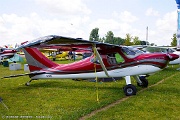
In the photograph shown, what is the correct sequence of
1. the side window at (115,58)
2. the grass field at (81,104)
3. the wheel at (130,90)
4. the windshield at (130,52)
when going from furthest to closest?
the side window at (115,58), the windshield at (130,52), the wheel at (130,90), the grass field at (81,104)

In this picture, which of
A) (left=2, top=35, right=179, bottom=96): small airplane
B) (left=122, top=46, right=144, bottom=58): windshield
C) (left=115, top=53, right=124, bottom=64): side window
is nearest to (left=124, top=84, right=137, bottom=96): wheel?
(left=2, top=35, right=179, bottom=96): small airplane

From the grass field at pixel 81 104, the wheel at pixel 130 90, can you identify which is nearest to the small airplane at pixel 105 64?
the wheel at pixel 130 90

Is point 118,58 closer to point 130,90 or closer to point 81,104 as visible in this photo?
point 130,90

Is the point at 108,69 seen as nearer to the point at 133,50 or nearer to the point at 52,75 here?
the point at 133,50

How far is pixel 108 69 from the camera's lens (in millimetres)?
10500

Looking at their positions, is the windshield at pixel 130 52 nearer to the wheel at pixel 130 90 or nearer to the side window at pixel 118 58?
the side window at pixel 118 58

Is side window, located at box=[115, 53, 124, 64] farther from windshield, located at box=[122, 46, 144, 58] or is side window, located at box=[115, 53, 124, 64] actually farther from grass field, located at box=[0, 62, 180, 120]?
grass field, located at box=[0, 62, 180, 120]

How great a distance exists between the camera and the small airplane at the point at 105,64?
32.1ft

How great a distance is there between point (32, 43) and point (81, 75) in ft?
15.1

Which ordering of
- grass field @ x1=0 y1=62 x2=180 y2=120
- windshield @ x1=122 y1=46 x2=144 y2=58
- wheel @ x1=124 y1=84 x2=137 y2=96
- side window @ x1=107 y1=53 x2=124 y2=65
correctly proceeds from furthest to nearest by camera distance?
side window @ x1=107 y1=53 x2=124 y2=65 < windshield @ x1=122 y1=46 x2=144 y2=58 < wheel @ x1=124 y1=84 x2=137 y2=96 < grass field @ x1=0 y1=62 x2=180 y2=120

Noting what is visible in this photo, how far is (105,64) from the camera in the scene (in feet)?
34.5

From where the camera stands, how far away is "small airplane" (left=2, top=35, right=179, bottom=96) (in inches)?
385

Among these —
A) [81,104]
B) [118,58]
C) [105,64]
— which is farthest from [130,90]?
[81,104]

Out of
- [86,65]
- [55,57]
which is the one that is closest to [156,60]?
[86,65]
